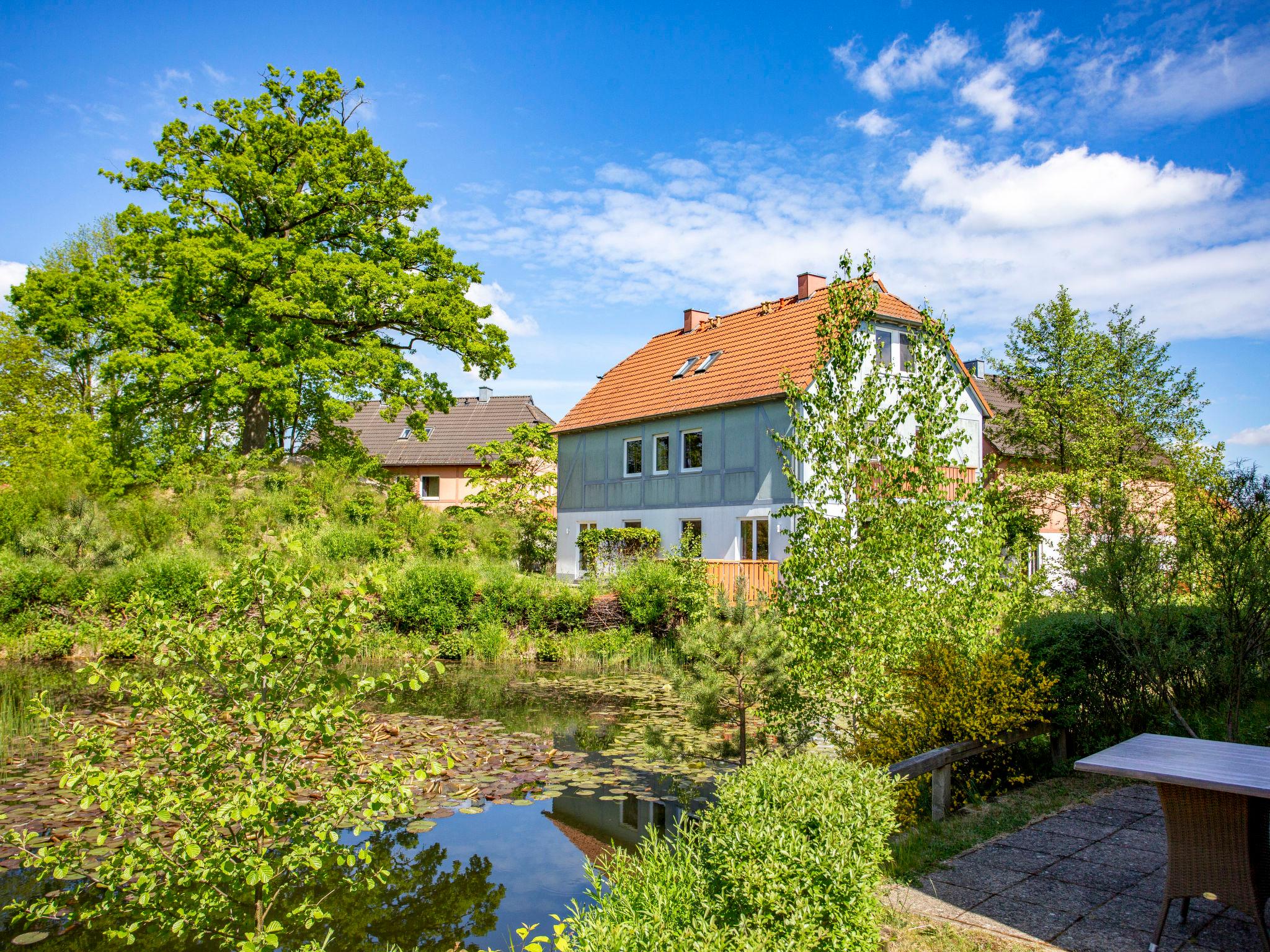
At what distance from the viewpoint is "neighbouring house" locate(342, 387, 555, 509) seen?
4303cm

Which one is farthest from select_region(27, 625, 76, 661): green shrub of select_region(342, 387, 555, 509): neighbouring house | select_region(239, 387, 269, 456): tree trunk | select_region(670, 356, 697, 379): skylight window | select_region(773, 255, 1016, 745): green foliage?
select_region(342, 387, 555, 509): neighbouring house

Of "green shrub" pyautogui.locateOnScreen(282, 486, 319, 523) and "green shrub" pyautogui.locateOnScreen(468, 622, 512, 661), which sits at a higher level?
"green shrub" pyautogui.locateOnScreen(282, 486, 319, 523)

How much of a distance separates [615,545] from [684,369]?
636cm

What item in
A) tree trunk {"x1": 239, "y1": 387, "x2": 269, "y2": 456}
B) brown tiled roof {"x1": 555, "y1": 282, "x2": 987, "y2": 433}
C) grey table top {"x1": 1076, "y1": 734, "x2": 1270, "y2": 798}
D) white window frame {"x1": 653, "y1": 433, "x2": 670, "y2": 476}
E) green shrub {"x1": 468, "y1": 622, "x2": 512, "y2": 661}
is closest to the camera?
grey table top {"x1": 1076, "y1": 734, "x2": 1270, "y2": 798}

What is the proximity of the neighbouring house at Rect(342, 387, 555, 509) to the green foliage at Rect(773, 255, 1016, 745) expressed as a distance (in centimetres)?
3593

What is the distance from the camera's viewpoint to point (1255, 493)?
6.96 m

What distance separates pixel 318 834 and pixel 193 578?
15.4m

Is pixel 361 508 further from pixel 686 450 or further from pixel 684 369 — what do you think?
pixel 684 369

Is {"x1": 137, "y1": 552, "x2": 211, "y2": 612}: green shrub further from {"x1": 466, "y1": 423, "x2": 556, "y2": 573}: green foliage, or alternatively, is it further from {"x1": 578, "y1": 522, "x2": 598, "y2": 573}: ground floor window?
{"x1": 466, "y1": 423, "x2": 556, "y2": 573}: green foliage

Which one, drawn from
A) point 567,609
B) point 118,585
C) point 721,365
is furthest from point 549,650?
point 721,365

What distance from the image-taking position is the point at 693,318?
28.5 m

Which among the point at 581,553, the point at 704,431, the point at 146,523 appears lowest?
the point at 581,553

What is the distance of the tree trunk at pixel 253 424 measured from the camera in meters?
25.1

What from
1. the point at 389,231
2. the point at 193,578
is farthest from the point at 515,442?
the point at 193,578
